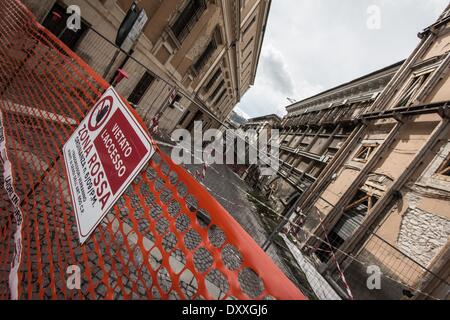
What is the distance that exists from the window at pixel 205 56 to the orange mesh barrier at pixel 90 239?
13.1m

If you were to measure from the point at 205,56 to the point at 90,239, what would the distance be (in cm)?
1817

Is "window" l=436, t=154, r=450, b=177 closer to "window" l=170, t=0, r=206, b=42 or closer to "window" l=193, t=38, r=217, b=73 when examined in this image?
"window" l=170, t=0, r=206, b=42

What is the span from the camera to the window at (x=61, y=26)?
26.0ft

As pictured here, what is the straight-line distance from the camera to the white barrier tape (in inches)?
89.6

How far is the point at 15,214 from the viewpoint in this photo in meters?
2.95

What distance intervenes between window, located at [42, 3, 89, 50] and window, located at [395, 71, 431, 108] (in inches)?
561

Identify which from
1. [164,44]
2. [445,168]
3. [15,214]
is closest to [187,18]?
[164,44]

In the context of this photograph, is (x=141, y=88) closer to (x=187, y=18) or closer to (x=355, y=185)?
(x=187, y=18)

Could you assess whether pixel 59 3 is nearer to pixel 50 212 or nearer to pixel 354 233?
pixel 50 212

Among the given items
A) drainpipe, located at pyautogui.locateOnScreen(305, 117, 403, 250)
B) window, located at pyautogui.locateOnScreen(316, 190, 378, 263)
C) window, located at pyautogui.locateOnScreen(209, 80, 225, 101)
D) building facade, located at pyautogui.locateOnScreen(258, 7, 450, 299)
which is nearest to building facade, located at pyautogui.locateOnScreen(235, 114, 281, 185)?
window, located at pyautogui.locateOnScreen(209, 80, 225, 101)

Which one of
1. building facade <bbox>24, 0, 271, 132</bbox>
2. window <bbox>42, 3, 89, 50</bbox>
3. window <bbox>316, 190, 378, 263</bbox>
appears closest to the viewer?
window <bbox>42, 3, 89, 50</bbox>

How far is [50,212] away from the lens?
3430mm
